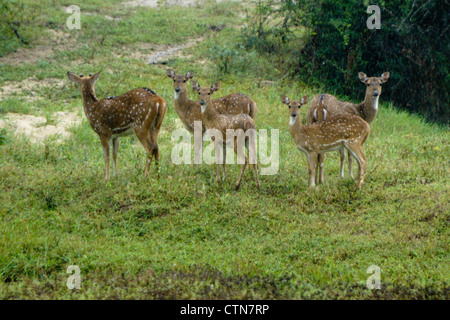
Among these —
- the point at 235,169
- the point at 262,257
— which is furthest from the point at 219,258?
the point at 235,169

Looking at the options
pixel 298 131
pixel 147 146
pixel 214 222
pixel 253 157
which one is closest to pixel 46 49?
pixel 147 146

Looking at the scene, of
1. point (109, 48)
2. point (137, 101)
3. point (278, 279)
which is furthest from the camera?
point (109, 48)

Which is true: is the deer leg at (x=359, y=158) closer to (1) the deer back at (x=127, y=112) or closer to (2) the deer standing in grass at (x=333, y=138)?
(2) the deer standing in grass at (x=333, y=138)

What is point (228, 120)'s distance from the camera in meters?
9.53

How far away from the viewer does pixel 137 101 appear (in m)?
9.67

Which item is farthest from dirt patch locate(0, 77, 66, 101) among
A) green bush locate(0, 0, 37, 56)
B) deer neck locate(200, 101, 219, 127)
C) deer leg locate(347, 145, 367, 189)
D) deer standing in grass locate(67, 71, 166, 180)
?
deer leg locate(347, 145, 367, 189)

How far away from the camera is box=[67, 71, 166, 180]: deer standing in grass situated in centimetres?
958

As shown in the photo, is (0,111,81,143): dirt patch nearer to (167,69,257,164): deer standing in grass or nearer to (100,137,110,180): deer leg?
(100,137,110,180): deer leg

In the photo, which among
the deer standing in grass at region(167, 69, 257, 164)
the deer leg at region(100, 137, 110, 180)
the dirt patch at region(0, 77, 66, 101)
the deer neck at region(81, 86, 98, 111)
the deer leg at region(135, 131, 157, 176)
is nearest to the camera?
the deer leg at region(135, 131, 157, 176)

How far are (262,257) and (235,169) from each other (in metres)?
3.50

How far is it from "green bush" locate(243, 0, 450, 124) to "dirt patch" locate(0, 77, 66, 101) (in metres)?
7.13

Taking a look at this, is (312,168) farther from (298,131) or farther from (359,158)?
(359,158)

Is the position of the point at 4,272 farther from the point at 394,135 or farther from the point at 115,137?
the point at 394,135
